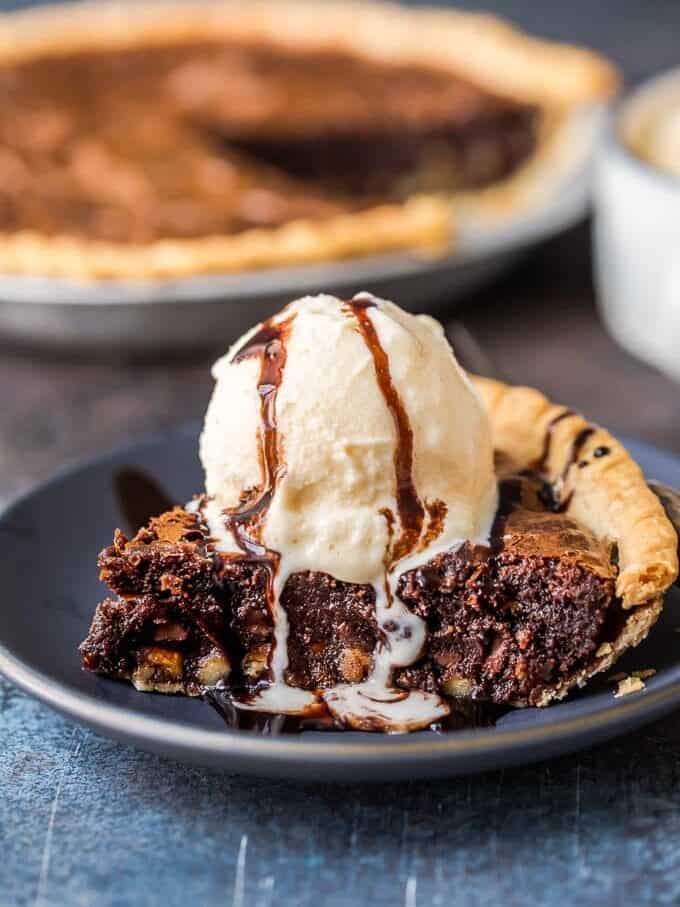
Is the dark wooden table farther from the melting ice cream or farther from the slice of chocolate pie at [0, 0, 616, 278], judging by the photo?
the slice of chocolate pie at [0, 0, 616, 278]

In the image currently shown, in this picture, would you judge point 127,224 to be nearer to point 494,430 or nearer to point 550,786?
point 494,430

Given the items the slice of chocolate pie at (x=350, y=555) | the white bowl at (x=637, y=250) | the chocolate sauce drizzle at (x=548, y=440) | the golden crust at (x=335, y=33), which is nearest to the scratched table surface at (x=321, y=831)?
the slice of chocolate pie at (x=350, y=555)

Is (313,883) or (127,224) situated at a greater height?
(313,883)

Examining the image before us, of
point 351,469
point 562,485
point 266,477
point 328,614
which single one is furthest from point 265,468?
point 562,485

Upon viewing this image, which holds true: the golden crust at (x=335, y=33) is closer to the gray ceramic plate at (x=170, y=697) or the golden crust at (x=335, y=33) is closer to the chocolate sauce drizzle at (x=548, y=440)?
the chocolate sauce drizzle at (x=548, y=440)

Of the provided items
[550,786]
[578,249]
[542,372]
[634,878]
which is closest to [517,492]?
[550,786]
